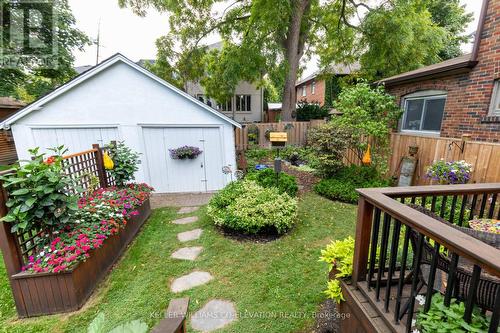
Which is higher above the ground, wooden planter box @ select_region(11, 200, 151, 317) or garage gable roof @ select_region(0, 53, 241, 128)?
garage gable roof @ select_region(0, 53, 241, 128)

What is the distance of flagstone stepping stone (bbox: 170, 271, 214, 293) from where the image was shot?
3141mm

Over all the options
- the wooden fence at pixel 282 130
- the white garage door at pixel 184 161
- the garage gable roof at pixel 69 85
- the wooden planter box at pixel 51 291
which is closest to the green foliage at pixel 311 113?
the wooden fence at pixel 282 130

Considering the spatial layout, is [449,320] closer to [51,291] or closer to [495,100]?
[51,291]

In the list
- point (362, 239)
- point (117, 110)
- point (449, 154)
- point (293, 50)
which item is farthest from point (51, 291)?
point (293, 50)

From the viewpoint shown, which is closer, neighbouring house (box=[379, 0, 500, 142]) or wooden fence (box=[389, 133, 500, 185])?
wooden fence (box=[389, 133, 500, 185])

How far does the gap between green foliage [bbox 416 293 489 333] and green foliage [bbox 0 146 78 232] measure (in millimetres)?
3719

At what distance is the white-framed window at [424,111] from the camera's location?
684 cm

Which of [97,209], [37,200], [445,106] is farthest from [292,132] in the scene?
[37,200]

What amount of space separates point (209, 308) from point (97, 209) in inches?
97.2

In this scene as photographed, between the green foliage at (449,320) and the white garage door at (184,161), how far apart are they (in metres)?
6.26

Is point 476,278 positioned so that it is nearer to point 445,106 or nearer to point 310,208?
point 310,208

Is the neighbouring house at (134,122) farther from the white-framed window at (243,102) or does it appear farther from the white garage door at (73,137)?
the white-framed window at (243,102)

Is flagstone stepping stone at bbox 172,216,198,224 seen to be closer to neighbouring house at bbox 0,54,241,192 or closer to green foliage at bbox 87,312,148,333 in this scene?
neighbouring house at bbox 0,54,241,192

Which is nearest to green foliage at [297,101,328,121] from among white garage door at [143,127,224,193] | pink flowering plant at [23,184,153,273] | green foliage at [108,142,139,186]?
white garage door at [143,127,224,193]
